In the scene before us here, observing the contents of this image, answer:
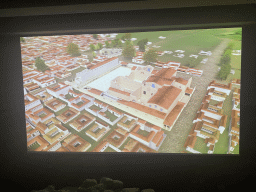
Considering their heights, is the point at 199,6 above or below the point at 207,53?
above

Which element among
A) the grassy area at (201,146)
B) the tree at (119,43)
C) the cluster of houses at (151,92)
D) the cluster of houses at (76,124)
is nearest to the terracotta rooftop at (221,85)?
the cluster of houses at (151,92)

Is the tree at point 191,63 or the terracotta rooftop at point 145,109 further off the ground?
the tree at point 191,63

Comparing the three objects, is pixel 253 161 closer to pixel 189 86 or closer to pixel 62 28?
pixel 189 86

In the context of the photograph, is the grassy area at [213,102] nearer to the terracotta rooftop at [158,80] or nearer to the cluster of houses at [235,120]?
the cluster of houses at [235,120]

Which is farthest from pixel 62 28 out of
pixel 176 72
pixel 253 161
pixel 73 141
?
pixel 253 161

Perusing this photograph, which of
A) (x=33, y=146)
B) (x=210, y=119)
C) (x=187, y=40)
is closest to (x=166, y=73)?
(x=187, y=40)

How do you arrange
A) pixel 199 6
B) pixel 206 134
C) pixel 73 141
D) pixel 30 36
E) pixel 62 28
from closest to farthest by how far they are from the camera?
pixel 199 6
pixel 62 28
pixel 30 36
pixel 206 134
pixel 73 141

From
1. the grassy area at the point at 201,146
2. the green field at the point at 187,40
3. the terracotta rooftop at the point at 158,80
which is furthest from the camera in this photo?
the terracotta rooftop at the point at 158,80
